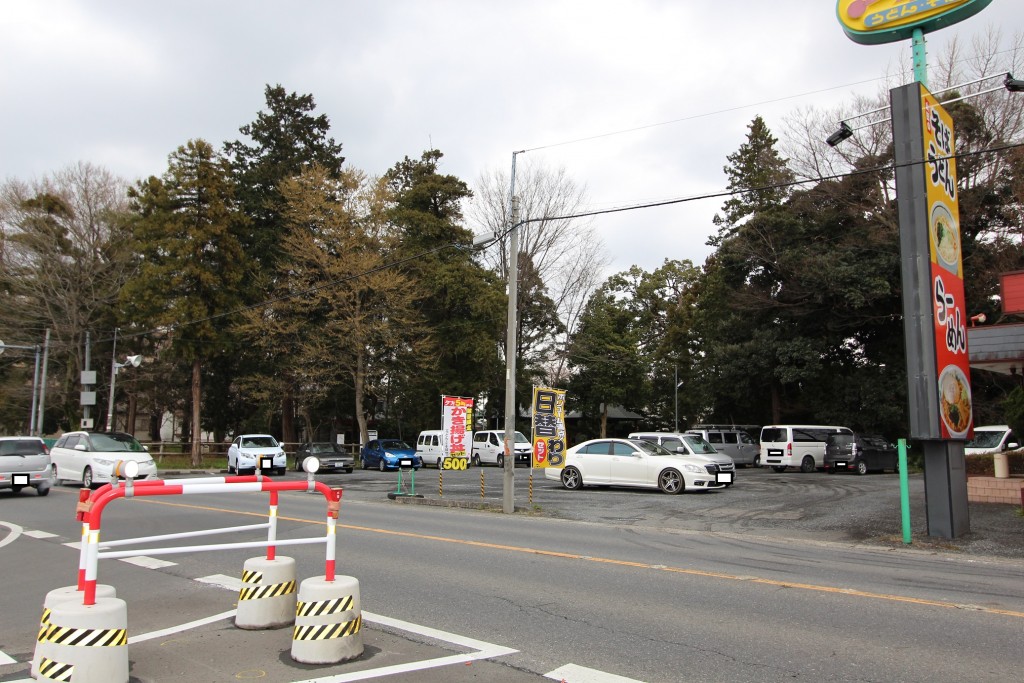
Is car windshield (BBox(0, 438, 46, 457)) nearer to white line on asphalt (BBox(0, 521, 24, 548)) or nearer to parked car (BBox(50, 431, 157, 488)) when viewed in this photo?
parked car (BBox(50, 431, 157, 488))

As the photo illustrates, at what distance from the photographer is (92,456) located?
20.3 metres

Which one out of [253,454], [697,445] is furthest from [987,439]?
[253,454]

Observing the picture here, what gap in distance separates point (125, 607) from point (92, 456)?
18407 millimetres

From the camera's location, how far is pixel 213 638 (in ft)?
19.4

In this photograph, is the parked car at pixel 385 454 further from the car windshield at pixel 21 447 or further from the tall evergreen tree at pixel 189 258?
the car windshield at pixel 21 447

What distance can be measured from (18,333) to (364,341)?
20996 millimetres

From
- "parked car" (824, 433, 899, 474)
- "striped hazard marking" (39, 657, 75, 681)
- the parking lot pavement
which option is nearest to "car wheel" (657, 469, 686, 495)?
the parking lot pavement

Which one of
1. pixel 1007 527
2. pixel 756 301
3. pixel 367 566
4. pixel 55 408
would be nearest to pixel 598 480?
pixel 1007 527

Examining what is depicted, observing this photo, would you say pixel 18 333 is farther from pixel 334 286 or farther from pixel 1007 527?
pixel 1007 527

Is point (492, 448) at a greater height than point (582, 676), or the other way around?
point (492, 448)

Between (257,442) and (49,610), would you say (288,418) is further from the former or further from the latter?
(49,610)

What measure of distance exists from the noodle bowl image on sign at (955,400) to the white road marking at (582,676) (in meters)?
9.39

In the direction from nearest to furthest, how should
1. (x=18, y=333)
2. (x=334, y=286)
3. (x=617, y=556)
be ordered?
(x=617, y=556) → (x=334, y=286) → (x=18, y=333)

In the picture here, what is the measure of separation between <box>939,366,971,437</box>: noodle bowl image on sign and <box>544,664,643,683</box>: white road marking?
939 cm
